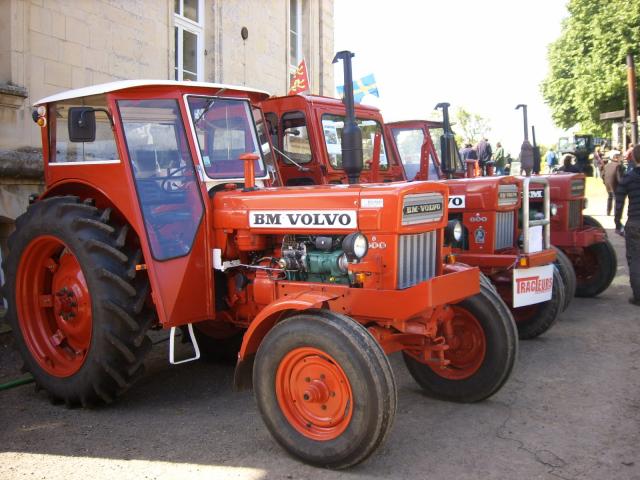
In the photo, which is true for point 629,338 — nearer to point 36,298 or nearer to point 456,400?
point 456,400

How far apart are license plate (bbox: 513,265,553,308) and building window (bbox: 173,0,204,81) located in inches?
246

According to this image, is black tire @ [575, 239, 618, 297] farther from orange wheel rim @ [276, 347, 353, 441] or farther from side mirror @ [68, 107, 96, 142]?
side mirror @ [68, 107, 96, 142]

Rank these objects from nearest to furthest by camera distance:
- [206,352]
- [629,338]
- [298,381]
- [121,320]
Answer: [298,381]
[121,320]
[206,352]
[629,338]

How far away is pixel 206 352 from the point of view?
537 cm

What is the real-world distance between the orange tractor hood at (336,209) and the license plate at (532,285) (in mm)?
1645

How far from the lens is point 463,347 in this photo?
14.5 feet

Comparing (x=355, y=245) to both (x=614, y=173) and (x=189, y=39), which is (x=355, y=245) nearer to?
(x=189, y=39)

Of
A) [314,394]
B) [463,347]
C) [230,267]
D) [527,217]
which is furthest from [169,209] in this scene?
[527,217]

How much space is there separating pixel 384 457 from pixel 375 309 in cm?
80

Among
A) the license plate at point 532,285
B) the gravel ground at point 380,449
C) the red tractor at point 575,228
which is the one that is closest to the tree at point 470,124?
the red tractor at point 575,228

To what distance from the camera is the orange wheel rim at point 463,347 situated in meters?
4.34

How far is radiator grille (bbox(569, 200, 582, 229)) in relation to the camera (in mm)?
7742

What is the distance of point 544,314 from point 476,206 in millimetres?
1186

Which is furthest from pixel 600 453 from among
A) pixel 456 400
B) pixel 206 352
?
pixel 206 352
